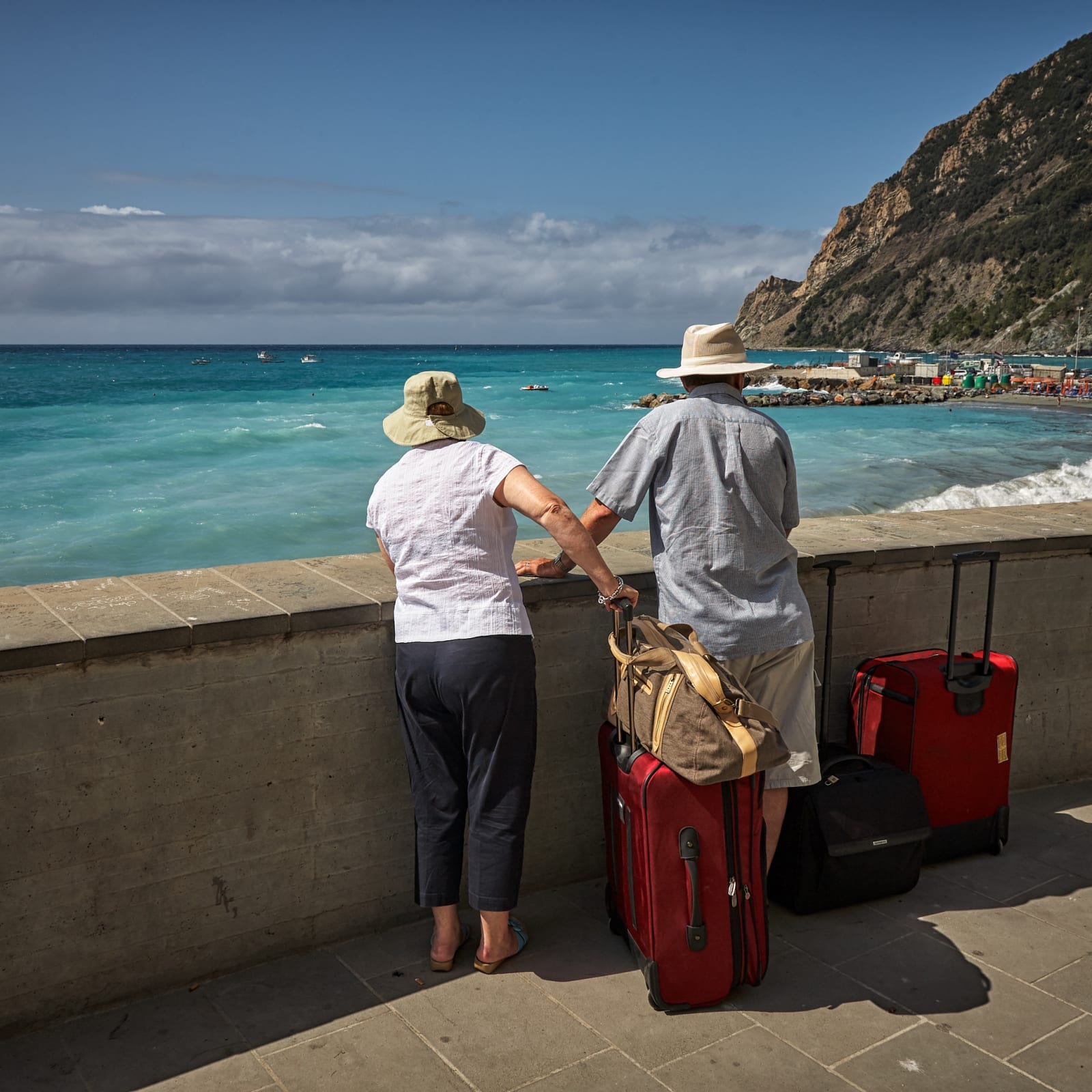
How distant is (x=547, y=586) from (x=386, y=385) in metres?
90.4

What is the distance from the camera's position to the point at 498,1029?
2.79 metres

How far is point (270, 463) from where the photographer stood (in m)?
37.4

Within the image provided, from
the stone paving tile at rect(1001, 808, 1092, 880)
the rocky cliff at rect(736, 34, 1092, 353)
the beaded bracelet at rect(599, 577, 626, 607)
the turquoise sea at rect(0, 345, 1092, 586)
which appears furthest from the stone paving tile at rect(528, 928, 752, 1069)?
the rocky cliff at rect(736, 34, 1092, 353)

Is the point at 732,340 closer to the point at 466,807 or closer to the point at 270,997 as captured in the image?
the point at 466,807

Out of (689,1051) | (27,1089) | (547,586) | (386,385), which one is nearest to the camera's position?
(27,1089)

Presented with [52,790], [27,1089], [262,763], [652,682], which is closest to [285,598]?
[262,763]

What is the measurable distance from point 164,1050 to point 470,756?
3.53 ft

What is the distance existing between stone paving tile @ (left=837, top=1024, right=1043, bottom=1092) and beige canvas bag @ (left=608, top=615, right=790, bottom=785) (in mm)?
776

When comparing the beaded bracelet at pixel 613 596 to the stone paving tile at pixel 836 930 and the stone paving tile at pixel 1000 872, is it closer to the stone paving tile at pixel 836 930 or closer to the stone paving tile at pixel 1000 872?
the stone paving tile at pixel 836 930

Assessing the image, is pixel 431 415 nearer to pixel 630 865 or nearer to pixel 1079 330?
pixel 630 865

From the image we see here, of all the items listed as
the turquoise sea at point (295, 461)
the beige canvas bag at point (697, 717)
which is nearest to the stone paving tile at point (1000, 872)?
the beige canvas bag at point (697, 717)

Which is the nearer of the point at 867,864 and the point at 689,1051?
the point at 689,1051

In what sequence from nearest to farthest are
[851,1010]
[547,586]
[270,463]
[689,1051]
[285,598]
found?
[689,1051] → [851,1010] → [285,598] → [547,586] → [270,463]

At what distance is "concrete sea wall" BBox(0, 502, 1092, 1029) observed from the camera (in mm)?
2701
